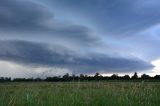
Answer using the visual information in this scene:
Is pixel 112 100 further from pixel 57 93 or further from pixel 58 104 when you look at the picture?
pixel 57 93

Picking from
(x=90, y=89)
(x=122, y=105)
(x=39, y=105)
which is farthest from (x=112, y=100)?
(x=90, y=89)

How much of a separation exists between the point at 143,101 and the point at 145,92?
1078mm

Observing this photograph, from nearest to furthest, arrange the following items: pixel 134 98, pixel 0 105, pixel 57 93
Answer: pixel 0 105
pixel 134 98
pixel 57 93

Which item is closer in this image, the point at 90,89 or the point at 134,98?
the point at 134,98

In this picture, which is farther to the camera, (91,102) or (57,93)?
(57,93)

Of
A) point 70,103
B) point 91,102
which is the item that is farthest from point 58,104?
point 91,102

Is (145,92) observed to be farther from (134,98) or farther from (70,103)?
(70,103)

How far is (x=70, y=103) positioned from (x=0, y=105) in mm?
2025

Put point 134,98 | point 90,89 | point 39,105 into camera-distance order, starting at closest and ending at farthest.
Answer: point 39,105, point 134,98, point 90,89

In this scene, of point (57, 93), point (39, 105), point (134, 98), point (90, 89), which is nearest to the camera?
point (39, 105)

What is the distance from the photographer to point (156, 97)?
11367mm

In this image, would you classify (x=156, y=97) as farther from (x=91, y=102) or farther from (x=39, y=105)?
(x=39, y=105)

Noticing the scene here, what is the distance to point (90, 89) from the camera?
53.4 ft

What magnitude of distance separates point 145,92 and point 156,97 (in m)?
0.55
